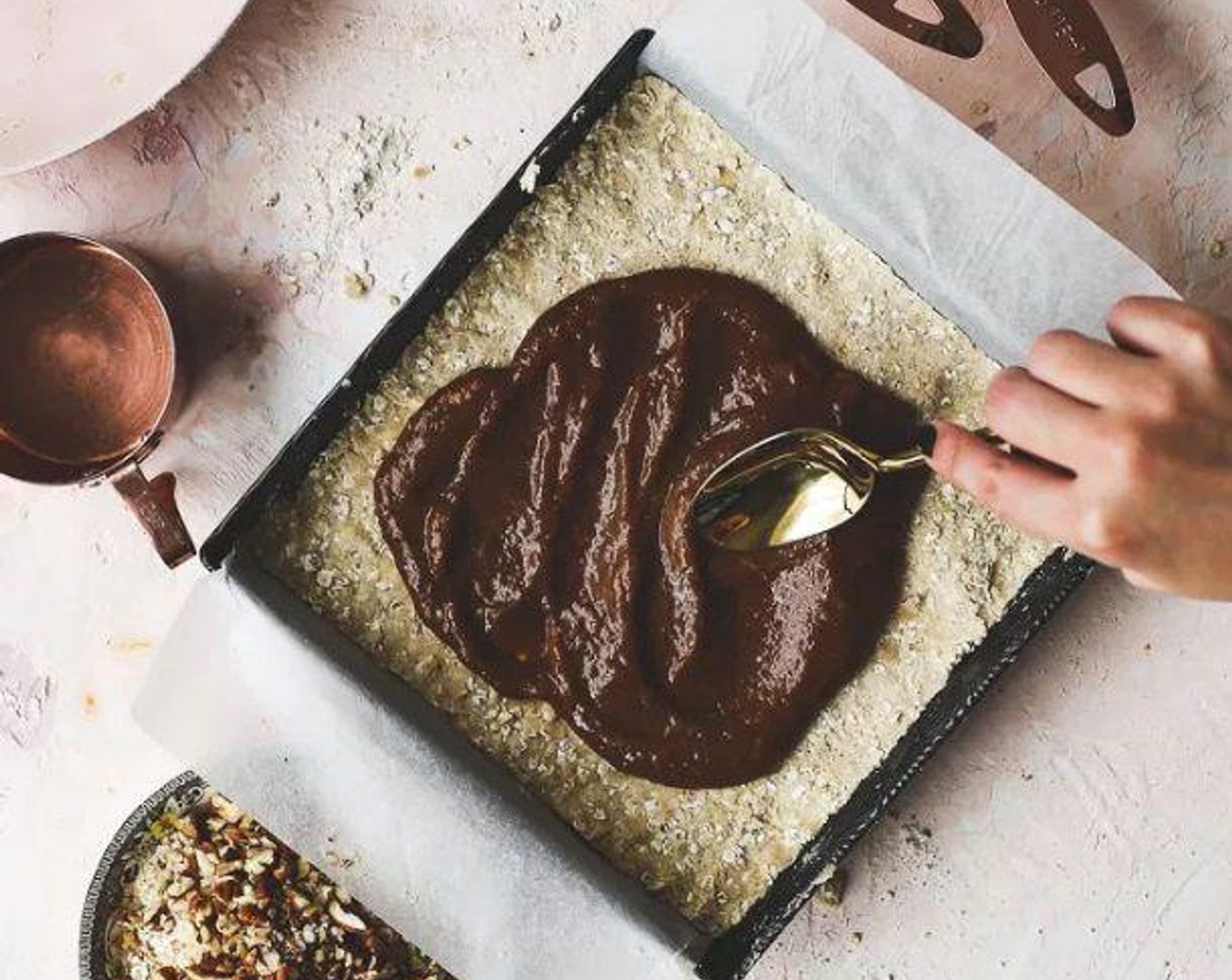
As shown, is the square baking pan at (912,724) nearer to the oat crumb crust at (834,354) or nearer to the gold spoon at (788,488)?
the oat crumb crust at (834,354)

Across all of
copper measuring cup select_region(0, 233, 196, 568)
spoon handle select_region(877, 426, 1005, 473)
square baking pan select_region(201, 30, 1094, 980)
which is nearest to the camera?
spoon handle select_region(877, 426, 1005, 473)

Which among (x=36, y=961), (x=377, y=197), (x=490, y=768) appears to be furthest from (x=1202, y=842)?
(x=36, y=961)

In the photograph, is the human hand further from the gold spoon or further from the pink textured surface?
the pink textured surface

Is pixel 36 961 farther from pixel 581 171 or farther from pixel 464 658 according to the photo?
pixel 581 171

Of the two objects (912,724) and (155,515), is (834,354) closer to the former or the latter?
(912,724)

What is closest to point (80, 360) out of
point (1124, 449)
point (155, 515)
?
point (155, 515)

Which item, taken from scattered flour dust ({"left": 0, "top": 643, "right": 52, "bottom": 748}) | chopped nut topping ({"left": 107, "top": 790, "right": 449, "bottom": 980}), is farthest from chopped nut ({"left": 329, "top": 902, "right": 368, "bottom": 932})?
scattered flour dust ({"left": 0, "top": 643, "right": 52, "bottom": 748})
